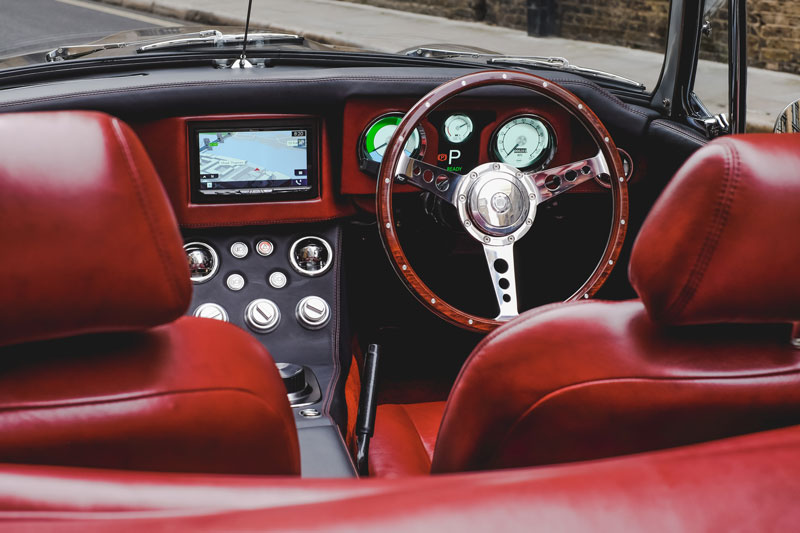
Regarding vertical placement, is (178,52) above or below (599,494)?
above

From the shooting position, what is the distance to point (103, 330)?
1.10 metres

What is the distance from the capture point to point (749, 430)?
123 cm

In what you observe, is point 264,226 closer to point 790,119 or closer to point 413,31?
point 790,119

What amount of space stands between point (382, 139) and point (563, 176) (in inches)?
22.6

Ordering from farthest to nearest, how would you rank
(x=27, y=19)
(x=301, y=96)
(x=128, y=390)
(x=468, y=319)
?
(x=27, y=19) → (x=301, y=96) → (x=468, y=319) → (x=128, y=390)

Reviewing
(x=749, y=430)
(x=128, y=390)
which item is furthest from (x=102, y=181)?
(x=749, y=430)

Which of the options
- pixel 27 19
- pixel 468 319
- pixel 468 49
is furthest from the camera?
pixel 27 19

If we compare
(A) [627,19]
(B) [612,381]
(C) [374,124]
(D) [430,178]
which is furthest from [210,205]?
(A) [627,19]

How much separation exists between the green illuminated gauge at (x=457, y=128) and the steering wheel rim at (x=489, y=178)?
1.00 ft

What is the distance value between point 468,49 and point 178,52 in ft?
3.09

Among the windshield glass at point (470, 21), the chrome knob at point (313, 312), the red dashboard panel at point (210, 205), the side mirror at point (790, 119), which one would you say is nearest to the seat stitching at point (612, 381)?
the side mirror at point (790, 119)

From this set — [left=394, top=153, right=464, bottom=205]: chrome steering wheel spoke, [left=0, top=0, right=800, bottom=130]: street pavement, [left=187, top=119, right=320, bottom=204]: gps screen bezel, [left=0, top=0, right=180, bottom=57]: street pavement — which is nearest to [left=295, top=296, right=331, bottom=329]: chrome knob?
[left=187, top=119, right=320, bottom=204]: gps screen bezel

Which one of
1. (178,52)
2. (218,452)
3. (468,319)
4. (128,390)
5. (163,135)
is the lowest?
(468,319)

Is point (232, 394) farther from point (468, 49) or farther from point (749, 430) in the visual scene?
point (468, 49)
